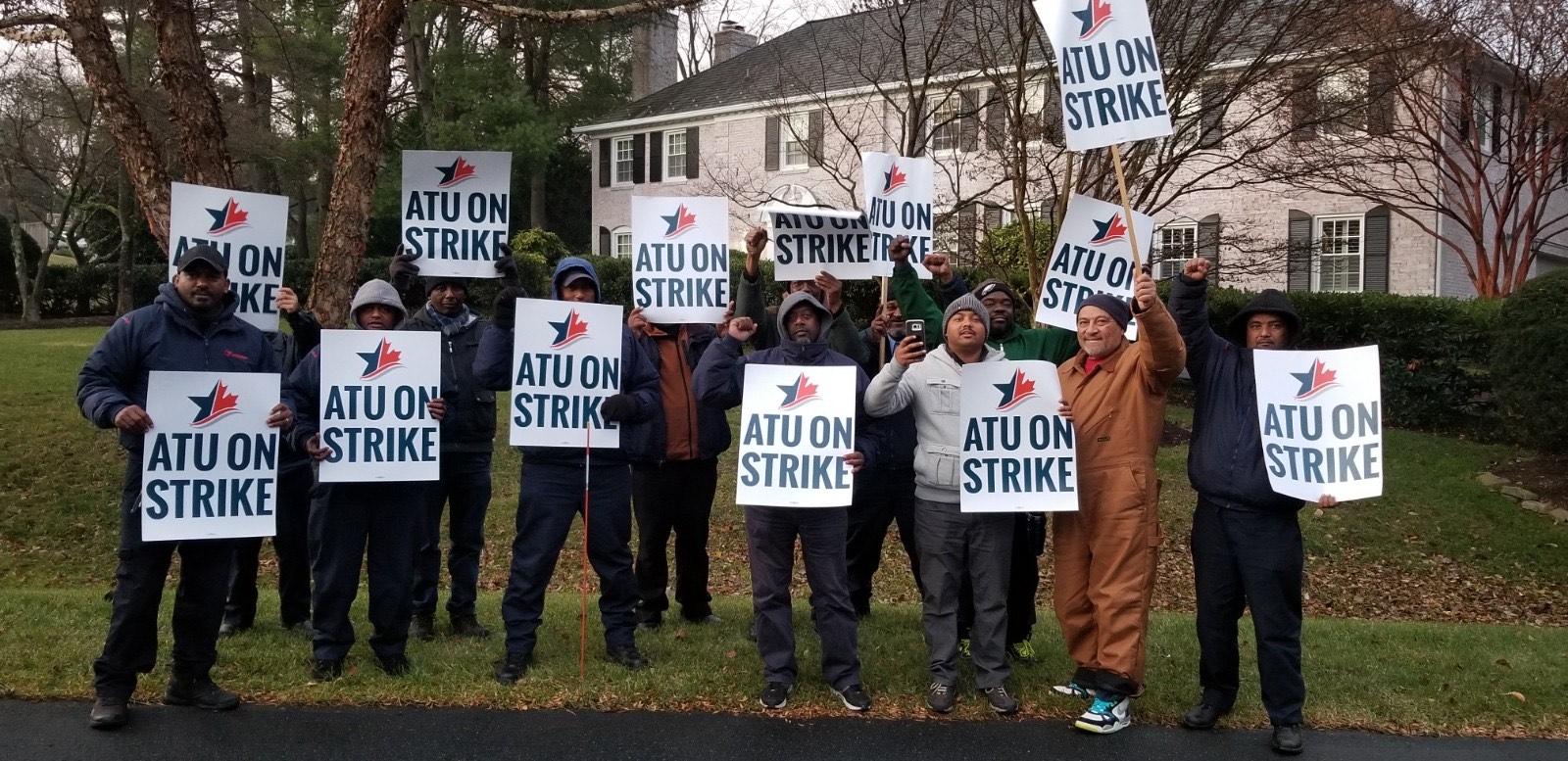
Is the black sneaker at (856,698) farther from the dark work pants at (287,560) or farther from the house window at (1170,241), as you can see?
the house window at (1170,241)

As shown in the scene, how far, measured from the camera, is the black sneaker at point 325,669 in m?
6.03

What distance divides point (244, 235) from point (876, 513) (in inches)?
156

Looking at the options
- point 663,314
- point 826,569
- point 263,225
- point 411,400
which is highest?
point 263,225

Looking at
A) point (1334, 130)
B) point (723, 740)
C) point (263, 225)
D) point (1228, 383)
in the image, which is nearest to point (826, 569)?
point (723, 740)

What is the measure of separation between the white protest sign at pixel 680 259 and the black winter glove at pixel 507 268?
2.19ft

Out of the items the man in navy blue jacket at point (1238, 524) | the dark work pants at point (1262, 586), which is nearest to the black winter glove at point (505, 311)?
the man in navy blue jacket at point (1238, 524)

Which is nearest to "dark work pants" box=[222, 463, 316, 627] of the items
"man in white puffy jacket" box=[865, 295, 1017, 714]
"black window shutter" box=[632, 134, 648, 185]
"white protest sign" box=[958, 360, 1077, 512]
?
"man in white puffy jacket" box=[865, 295, 1017, 714]

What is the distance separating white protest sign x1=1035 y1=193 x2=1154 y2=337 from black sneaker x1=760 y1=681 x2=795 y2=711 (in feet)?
8.20

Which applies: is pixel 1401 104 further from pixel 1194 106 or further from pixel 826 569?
pixel 826 569

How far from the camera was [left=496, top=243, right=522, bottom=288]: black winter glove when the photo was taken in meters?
6.61

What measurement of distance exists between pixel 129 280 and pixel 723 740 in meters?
28.2

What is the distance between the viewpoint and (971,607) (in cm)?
662

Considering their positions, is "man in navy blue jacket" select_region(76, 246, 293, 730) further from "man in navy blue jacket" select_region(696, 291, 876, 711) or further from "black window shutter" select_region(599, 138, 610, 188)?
"black window shutter" select_region(599, 138, 610, 188)

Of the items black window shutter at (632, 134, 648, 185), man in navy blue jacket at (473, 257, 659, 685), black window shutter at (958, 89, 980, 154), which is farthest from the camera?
black window shutter at (632, 134, 648, 185)
